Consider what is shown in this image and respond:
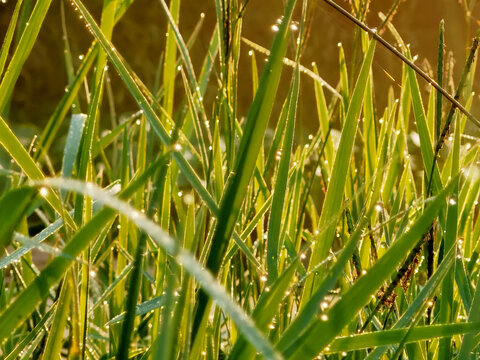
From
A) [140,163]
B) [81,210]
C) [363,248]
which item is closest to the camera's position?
[81,210]

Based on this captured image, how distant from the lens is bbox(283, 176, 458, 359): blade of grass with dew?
1.30 feet

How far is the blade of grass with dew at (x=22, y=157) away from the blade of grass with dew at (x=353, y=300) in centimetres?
20

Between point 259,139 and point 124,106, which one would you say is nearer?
point 259,139

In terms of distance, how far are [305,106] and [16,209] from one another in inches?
125

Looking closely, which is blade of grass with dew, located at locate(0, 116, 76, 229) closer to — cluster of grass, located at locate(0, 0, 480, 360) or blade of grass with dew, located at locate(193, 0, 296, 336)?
cluster of grass, located at locate(0, 0, 480, 360)

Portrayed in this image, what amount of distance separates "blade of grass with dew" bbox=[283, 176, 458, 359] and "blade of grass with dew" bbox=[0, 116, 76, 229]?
0.20 meters

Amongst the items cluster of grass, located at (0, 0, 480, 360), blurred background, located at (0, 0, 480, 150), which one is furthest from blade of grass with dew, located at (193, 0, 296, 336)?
blurred background, located at (0, 0, 480, 150)

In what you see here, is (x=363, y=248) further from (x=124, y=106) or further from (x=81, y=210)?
(x=124, y=106)

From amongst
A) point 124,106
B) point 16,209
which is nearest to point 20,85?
point 124,106

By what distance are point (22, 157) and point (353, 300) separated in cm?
27

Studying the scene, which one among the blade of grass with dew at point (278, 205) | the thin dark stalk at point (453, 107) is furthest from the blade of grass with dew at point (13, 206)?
the thin dark stalk at point (453, 107)

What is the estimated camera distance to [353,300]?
404mm

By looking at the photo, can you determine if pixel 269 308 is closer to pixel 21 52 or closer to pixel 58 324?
pixel 58 324

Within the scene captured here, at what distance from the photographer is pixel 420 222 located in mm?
422
